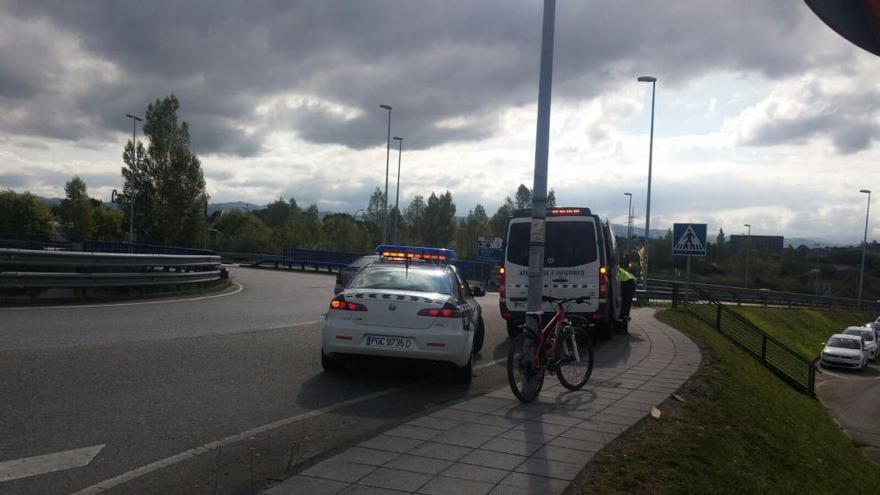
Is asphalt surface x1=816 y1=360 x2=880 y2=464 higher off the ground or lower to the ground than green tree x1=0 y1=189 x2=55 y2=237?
lower

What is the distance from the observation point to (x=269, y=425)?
6043mm

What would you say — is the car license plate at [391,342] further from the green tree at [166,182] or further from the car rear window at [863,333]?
the green tree at [166,182]

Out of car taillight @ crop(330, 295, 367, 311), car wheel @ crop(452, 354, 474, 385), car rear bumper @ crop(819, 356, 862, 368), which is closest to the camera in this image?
car taillight @ crop(330, 295, 367, 311)

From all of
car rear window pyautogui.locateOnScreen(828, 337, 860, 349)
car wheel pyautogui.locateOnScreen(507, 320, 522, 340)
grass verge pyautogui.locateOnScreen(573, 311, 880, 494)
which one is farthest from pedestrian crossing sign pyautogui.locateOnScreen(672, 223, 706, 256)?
car rear window pyautogui.locateOnScreen(828, 337, 860, 349)

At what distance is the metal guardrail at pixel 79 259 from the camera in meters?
14.0

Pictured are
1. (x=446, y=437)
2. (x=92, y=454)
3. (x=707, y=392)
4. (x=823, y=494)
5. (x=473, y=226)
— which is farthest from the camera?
(x=473, y=226)

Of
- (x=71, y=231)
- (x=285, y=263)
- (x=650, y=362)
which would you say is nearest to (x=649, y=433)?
(x=650, y=362)

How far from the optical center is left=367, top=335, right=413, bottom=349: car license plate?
26.6 feet

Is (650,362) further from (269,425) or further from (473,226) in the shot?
(473,226)

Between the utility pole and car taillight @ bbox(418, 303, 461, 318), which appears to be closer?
car taillight @ bbox(418, 303, 461, 318)

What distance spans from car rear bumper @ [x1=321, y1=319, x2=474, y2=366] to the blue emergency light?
5.54ft

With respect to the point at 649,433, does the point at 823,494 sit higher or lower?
lower

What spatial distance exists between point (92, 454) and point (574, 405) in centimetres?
451

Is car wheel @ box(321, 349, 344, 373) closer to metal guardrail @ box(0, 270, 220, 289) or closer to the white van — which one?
the white van
